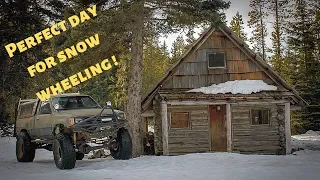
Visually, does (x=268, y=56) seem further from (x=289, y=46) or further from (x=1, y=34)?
(x=1, y=34)

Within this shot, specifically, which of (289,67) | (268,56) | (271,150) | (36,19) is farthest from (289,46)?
(36,19)

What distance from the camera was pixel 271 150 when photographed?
1973 cm

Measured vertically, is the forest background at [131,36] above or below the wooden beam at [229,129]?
above

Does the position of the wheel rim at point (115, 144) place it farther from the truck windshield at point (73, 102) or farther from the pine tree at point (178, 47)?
the pine tree at point (178, 47)

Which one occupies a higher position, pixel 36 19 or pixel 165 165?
pixel 36 19

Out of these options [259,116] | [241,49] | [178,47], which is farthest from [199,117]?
[178,47]

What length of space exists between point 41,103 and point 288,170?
820cm

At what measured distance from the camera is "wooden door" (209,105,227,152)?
2048cm

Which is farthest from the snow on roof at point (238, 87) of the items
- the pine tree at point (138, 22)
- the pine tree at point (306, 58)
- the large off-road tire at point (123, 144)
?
the pine tree at point (306, 58)

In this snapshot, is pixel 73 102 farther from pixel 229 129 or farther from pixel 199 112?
pixel 229 129

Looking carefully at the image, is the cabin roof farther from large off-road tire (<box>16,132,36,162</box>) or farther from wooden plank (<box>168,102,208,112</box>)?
large off-road tire (<box>16,132,36,162</box>)

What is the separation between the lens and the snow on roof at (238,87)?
742 inches

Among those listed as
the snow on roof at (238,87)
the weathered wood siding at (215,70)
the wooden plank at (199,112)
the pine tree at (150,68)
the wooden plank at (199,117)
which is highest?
the pine tree at (150,68)

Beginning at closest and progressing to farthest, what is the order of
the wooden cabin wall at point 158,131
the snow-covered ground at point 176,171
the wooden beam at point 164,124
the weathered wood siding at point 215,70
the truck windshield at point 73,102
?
the snow-covered ground at point 176,171 → the truck windshield at point 73,102 → the wooden beam at point 164,124 → the wooden cabin wall at point 158,131 → the weathered wood siding at point 215,70
